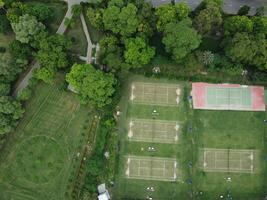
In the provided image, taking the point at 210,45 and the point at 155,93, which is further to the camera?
the point at 210,45

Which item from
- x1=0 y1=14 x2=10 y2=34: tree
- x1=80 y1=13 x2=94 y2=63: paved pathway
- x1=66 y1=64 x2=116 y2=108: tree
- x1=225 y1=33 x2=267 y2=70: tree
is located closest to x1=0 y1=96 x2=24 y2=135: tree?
x1=66 y1=64 x2=116 y2=108: tree

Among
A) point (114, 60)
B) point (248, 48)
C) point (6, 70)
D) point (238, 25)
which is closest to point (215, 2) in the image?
point (238, 25)

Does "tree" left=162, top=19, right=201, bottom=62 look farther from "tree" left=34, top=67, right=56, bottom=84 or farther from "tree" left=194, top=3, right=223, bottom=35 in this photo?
"tree" left=34, top=67, right=56, bottom=84

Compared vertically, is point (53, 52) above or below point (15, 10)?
below

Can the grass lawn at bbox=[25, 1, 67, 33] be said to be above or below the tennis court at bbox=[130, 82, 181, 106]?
above

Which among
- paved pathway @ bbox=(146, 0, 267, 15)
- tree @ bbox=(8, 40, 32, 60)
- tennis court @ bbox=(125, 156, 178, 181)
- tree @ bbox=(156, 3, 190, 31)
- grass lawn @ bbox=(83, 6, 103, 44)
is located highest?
paved pathway @ bbox=(146, 0, 267, 15)

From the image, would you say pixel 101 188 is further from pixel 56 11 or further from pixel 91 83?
pixel 56 11

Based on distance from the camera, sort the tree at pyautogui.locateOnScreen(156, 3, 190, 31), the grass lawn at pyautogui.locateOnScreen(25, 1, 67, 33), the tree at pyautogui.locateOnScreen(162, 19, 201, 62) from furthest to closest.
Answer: the grass lawn at pyautogui.locateOnScreen(25, 1, 67, 33), the tree at pyautogui.locateOnScreen(156, 3, 190, 31), the tree at pyautogui.locateOnScreen(162, 19, 201, 62)

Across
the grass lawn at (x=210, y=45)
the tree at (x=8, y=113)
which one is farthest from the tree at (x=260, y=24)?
the tree at (x=8, y=113)
